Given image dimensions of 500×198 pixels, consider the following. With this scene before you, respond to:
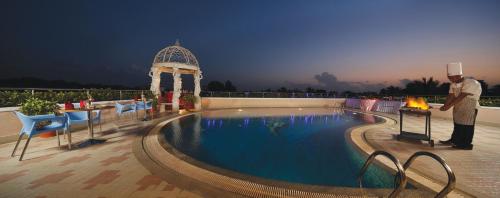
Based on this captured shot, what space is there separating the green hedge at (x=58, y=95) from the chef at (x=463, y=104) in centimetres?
1103

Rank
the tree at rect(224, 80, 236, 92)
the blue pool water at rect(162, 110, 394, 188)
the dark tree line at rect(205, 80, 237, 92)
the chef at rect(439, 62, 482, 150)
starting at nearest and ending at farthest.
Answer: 1. the blue pool water at rect(162, 110, 394, 188)
2. the chef at rect(439, 62, 482, 150)
3. the dark tree line at rect(205, 80, 237, 92)
4. the tree at rect(224, 80, 236, 92)

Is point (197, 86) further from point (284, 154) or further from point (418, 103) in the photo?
point (418, 103)

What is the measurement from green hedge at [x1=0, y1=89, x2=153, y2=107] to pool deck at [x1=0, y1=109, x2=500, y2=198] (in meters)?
1.89

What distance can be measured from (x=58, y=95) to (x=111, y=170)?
6858 millimetres

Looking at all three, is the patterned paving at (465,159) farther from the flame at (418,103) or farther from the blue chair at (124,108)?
the blue chair at (124,108)

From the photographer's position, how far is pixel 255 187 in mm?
2994

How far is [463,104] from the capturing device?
4.95 metres

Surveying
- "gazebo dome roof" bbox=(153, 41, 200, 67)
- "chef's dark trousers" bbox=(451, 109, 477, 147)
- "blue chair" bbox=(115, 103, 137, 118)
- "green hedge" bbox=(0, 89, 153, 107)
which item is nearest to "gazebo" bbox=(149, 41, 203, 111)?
"gazebo dome roof" bbox=(153, 41, 200, 67)

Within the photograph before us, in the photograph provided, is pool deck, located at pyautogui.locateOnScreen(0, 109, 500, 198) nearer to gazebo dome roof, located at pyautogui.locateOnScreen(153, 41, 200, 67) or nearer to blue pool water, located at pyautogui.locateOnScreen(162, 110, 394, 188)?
blue pool water, located at pyautogui.locateOnScreen(162, 110, 394, 188)

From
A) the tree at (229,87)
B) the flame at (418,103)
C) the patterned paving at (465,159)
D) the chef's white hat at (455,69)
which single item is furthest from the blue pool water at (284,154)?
the tree at (229,87)

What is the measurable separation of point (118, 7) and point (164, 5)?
4.91 metres

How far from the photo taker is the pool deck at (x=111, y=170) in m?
2.81

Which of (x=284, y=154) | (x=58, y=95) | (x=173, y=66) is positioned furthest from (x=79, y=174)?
(x=173, y=66)

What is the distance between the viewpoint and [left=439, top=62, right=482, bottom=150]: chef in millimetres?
4859
